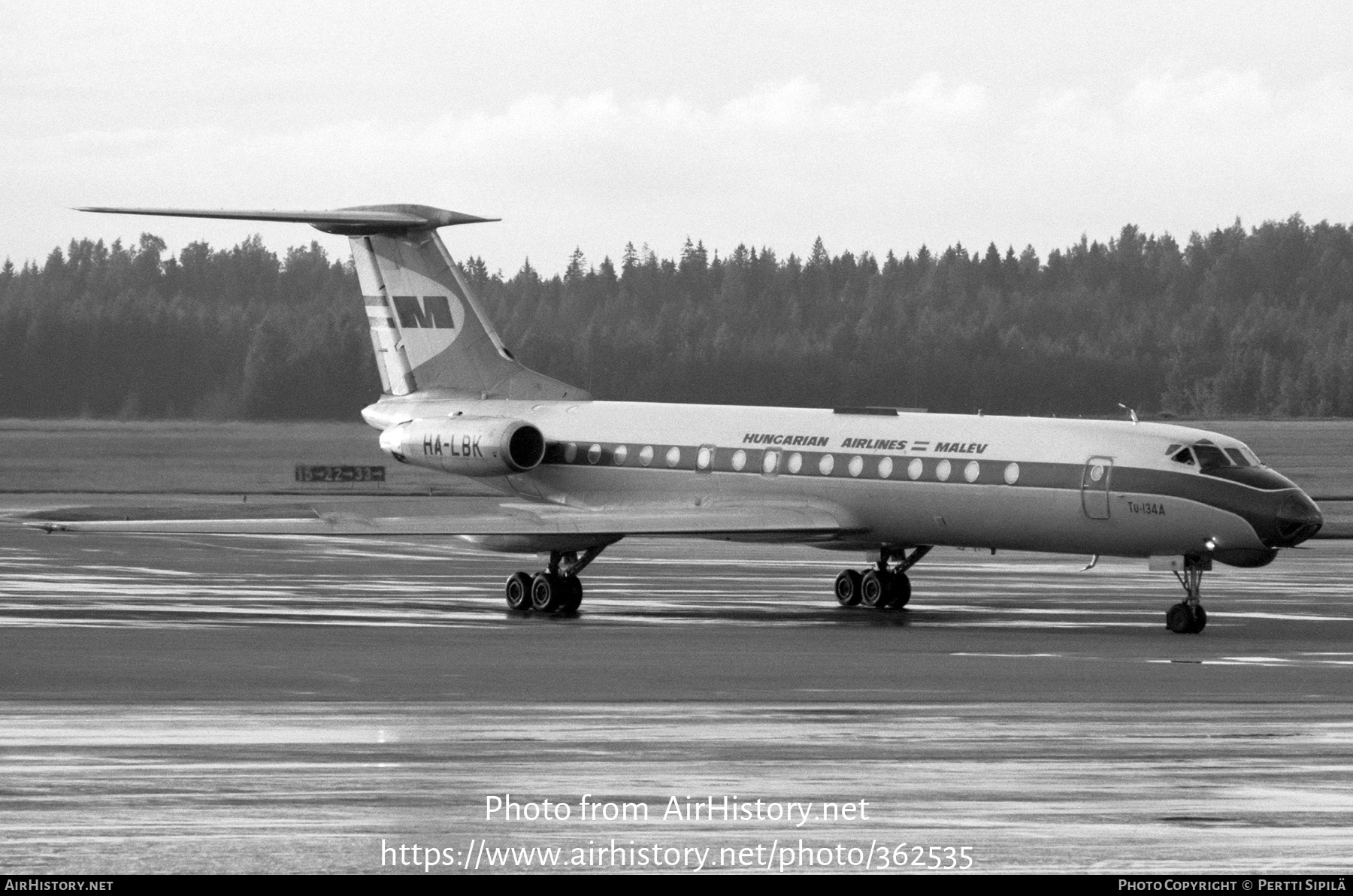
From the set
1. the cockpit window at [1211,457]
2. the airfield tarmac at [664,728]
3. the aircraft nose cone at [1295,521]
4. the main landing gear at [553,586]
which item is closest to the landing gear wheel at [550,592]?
the main landing gear at [553,586]

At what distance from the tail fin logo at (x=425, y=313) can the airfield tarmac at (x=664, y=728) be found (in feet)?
13.5

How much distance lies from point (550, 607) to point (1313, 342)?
5283 cm

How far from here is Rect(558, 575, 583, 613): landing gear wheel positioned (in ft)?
85.0

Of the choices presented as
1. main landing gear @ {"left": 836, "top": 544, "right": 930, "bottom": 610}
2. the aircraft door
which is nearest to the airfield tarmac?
main landing gear @ {"left": 836, "top": 544, "right": 930, "bottom": 610}

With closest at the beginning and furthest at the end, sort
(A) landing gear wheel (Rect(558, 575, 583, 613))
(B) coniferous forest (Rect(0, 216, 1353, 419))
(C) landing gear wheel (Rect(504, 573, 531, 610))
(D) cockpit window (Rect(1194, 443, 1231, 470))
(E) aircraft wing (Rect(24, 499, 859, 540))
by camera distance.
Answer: (D) cockpit window (Rect(1194, 443, 1231, 470)) < (E) aircraft wing (Rect(24, 499, 859, 540)) < (A) landing gear wheel (Rect(558, 575, 583, 613)) < (C) landing gear wheel (Rect(504, 573, 531, 610)) < (B) coniferous forest (Rect(0, 216, 1353, 419))

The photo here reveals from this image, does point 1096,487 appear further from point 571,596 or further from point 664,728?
point 664,728

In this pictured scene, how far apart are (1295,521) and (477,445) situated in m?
10.0

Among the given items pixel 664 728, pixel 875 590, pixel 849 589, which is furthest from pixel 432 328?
pixel 664 728

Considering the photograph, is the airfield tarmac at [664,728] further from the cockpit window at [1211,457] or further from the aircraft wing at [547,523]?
the cockpit window at [1211,457]

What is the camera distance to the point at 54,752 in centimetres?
1286

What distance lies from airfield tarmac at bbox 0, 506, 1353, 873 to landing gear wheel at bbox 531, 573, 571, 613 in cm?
35

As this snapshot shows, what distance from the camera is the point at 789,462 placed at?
27.1 meters

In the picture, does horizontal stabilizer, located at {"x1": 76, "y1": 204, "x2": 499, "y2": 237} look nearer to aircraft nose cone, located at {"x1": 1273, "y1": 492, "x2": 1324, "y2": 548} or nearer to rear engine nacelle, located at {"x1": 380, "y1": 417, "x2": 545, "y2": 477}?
rear engine nacelle, located at {"x1": 380, "y1": 417, "x2": 545, "y2": 477}
